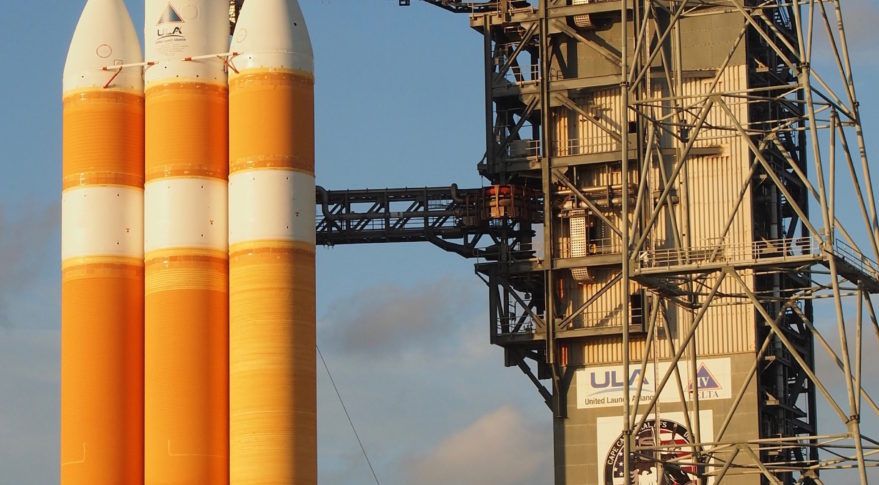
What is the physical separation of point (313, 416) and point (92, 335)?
9.14 meters

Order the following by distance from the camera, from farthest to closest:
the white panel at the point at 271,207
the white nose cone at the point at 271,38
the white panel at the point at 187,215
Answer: the white panel at the point at 187,215, the white nose cone at the point at 271,38, the white panel at the point at 271,207

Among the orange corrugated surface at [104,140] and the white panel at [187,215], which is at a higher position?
the orange corrugated surface at [104,140]

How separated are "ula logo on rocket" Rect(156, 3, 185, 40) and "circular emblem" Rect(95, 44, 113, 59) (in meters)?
2.50

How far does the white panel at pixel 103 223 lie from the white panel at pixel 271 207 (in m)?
4.58

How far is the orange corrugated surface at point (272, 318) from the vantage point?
2955 inches

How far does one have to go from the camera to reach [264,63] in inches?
3066

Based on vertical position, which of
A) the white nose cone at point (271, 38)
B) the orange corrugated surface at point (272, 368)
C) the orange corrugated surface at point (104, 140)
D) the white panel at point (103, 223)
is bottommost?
the orange corrugated surface at point (272, 368)

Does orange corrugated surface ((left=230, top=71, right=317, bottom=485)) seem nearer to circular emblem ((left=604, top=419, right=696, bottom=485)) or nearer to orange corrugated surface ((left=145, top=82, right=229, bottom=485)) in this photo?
orange corrugated surface ((left=145, top=82, right=229, bottom=485))

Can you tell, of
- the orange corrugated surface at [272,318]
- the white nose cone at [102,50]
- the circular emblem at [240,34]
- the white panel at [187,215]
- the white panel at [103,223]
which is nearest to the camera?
the orange corrugated surface at [272,318]

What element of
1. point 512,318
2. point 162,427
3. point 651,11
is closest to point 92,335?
point 162,427

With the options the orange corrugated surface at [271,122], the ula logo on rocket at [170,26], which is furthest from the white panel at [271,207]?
the ula logo on rocket at [170,26]

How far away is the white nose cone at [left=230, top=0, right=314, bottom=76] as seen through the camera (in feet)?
256

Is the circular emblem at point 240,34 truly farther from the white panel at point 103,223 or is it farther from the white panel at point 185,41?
the white panel at point 103,223

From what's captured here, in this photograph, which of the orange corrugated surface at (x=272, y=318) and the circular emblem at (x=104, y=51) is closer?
the orange corrugated surface at (x=272, y=318)
